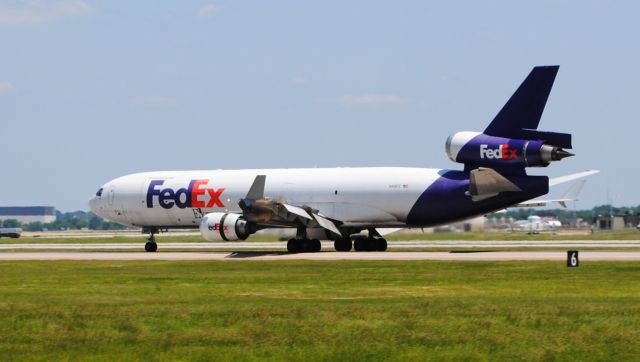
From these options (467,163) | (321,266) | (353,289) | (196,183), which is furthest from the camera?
(196,183)

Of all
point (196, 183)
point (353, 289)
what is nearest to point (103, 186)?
point (196, 183)

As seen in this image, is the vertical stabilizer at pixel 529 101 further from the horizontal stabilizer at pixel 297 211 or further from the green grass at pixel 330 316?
the green grass at pixel 330 316

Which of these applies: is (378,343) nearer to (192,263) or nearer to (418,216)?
(192,263)

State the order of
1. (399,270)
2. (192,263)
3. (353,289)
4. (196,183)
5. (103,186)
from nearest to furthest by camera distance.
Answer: (353,289)
(399,270)
(192,263)
(196,183)
(103,186)

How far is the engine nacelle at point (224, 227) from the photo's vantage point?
193ft

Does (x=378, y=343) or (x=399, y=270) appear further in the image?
(x=399, y=270)

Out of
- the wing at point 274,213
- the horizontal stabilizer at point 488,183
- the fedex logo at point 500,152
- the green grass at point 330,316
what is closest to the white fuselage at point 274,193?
the wing at point 274,213

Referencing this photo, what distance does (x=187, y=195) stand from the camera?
6600 centimetres

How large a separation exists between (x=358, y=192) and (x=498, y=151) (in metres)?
9.16

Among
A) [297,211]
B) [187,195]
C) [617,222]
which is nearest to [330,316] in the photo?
[297,211]

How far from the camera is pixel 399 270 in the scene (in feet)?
140

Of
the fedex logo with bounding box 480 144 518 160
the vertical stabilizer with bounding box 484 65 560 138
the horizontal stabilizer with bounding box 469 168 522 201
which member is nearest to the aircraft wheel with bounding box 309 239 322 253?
the horizontal stabilizer with bounding box 469 168 522 201

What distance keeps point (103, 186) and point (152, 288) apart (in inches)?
1507

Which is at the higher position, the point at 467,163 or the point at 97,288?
the point at 467,163
